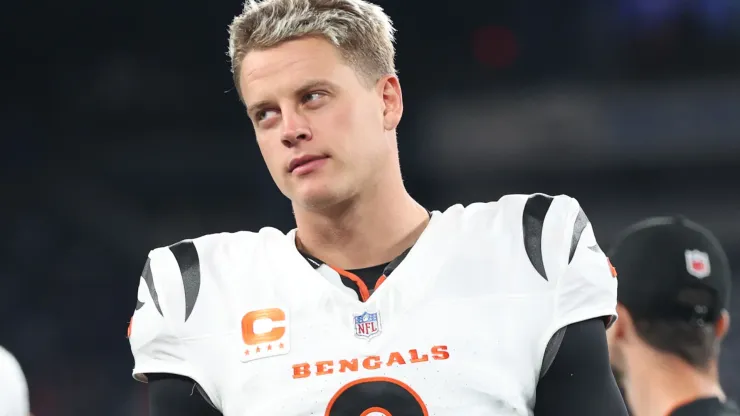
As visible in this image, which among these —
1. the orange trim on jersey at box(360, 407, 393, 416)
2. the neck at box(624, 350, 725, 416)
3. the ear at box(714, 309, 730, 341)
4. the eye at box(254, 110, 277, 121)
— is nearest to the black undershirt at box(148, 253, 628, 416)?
the orange trim on jersey at box(360, 407, 393, 416)

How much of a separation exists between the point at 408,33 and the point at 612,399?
5.50 metres

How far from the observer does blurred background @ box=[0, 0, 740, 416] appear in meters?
6.74

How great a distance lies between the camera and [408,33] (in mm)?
6875

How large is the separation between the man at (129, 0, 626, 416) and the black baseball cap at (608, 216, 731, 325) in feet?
2.33

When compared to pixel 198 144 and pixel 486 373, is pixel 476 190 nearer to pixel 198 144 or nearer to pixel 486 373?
pixel 198 144

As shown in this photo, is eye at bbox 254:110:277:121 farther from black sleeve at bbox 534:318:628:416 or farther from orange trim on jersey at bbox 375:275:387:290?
black sleeve at bbox 534:318:628:416

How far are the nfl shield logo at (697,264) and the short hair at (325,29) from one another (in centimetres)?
95

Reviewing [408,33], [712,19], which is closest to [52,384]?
[408,33]

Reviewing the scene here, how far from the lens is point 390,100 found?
1838 mm

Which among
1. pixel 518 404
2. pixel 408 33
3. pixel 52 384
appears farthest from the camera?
pixel 408 33

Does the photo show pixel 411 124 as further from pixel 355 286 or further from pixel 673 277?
pixel 355 286

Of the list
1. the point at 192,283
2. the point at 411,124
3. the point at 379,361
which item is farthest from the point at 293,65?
the point at 411,124

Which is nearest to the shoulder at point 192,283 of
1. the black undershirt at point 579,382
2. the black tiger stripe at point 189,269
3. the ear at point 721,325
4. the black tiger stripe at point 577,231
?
the black tiger stripe at point 189,269

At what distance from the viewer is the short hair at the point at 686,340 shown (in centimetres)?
234
